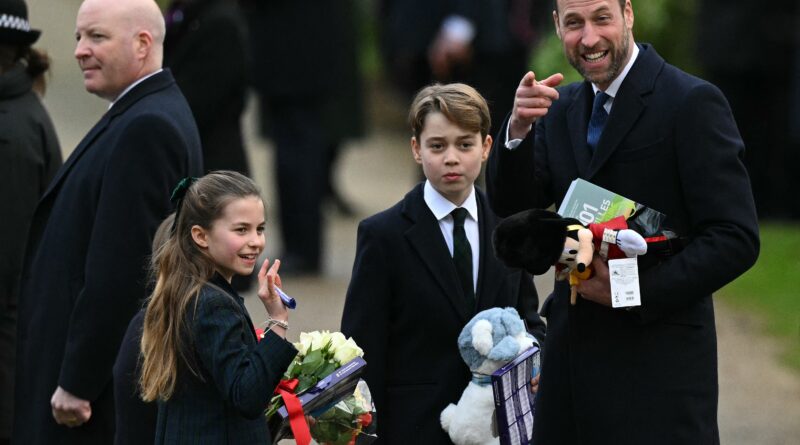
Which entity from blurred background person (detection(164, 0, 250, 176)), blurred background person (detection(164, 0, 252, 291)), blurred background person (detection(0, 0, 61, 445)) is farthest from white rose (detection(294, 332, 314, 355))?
blurred background person (detection(164, 0, 250, 176))

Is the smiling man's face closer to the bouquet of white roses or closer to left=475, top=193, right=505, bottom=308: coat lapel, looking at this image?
left=475, top=193, right=505, bottom=308: coat lapel

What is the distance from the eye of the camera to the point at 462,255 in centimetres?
514

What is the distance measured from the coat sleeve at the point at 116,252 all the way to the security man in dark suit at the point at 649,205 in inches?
50.7

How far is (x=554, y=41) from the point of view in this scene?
11.1m

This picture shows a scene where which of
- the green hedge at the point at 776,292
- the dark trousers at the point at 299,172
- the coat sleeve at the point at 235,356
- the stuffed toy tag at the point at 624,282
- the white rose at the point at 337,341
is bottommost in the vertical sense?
the green hedge at the point at 776,292

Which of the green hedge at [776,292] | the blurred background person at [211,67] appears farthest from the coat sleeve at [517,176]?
the green hedge at [776,292]

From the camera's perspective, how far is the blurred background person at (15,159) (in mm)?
5934

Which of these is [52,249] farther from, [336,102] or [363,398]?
[336,102]

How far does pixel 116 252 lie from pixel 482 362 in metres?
1.20

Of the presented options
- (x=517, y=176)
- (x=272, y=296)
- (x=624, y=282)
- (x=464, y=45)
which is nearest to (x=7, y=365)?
(x=272, y=296)

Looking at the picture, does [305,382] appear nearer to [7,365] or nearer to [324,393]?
[324,393]

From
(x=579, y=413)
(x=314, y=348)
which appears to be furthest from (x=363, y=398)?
(x=579, y=413)

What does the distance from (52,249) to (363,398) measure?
1.25m

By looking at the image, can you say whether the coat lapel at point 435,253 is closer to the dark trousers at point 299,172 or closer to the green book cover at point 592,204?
the green book cover at point 592,204
